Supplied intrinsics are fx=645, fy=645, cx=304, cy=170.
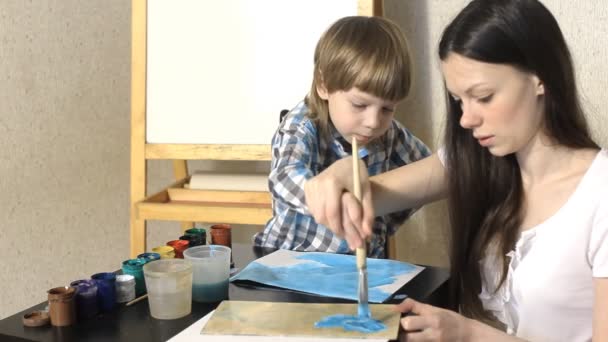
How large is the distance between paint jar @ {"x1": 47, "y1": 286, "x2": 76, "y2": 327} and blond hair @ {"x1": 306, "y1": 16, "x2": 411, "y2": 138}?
0.65m

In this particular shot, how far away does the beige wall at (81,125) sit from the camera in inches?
70.3

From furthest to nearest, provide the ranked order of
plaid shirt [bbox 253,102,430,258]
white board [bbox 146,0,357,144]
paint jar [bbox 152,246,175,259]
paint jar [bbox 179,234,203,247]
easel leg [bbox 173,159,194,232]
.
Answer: easel leg [bbox 173,159,194,232], white board [bbox 146,0,357,144], plaid shirt [bbox 253,102,430,258], paint jar [bbox 179,234,203,247], paint jar [bbox 152,246,175,259]

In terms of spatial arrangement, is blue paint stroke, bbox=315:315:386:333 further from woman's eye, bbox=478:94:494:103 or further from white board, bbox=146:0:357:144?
white board, bbox=146:0:357:144

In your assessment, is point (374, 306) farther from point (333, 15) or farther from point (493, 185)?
point (333, 15)

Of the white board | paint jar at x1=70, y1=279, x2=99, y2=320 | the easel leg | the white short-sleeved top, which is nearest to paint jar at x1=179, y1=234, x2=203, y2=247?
paint jar at x1=70, y1=279, x2=99, y2=320

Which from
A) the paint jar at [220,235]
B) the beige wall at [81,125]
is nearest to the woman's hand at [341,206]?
the paint jar at [220,235]

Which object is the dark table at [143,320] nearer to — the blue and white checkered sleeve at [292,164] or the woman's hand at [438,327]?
the woman's hand at [438,327]

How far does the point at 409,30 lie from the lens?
1.80 metres

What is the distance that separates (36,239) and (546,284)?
1.53 m

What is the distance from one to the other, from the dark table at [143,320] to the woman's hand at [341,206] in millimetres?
97

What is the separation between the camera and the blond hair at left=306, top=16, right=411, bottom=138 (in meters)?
1.20

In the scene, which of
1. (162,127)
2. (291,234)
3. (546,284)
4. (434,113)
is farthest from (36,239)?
(546,284)

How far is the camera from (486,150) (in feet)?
3.41

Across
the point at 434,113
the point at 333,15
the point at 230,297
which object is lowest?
the point at 230,297
